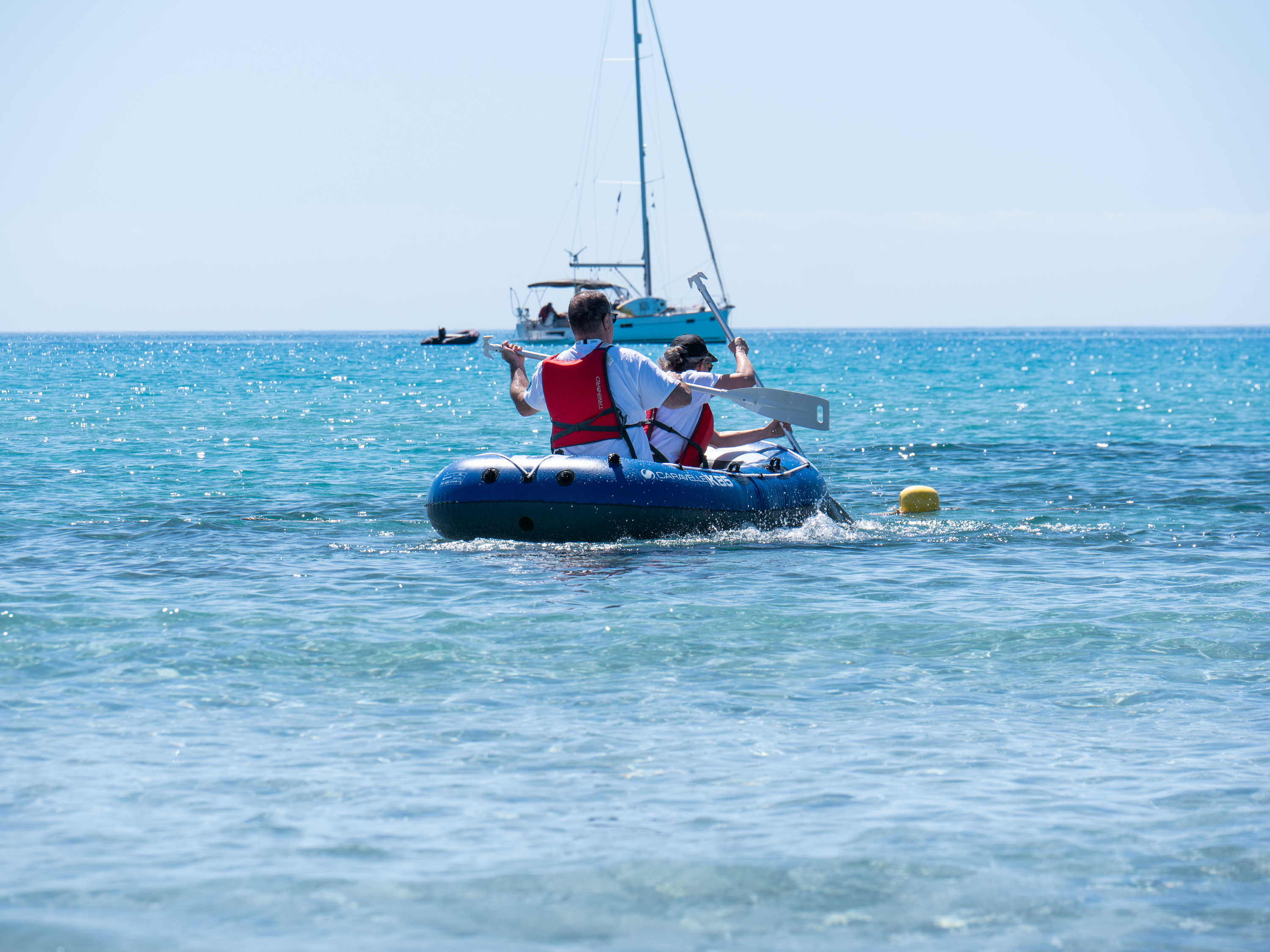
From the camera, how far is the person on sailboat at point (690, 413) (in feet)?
32.9

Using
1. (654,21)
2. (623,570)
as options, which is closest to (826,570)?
(623,570)

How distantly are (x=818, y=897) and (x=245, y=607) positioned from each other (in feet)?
15.7

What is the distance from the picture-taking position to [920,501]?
12391 mm

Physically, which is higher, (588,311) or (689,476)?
(588,311)

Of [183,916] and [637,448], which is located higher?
[637,448]

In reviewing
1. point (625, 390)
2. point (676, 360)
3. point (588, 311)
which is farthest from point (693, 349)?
point (588, 311)

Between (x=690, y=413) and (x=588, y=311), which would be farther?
(x=690, y=413)

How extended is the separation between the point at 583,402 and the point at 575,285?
64.4 metres

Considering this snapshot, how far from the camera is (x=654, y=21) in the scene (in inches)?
2009

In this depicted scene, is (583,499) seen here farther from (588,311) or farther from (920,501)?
(920,501)

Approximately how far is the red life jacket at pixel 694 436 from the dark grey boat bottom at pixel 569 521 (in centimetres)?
61

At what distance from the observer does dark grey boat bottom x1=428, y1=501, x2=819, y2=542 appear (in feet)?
30.9

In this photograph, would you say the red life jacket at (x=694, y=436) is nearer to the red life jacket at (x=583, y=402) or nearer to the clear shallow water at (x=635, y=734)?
the red life jacket at (x=583, y=402)

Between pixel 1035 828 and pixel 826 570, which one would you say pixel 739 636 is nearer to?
pixel 826 570
